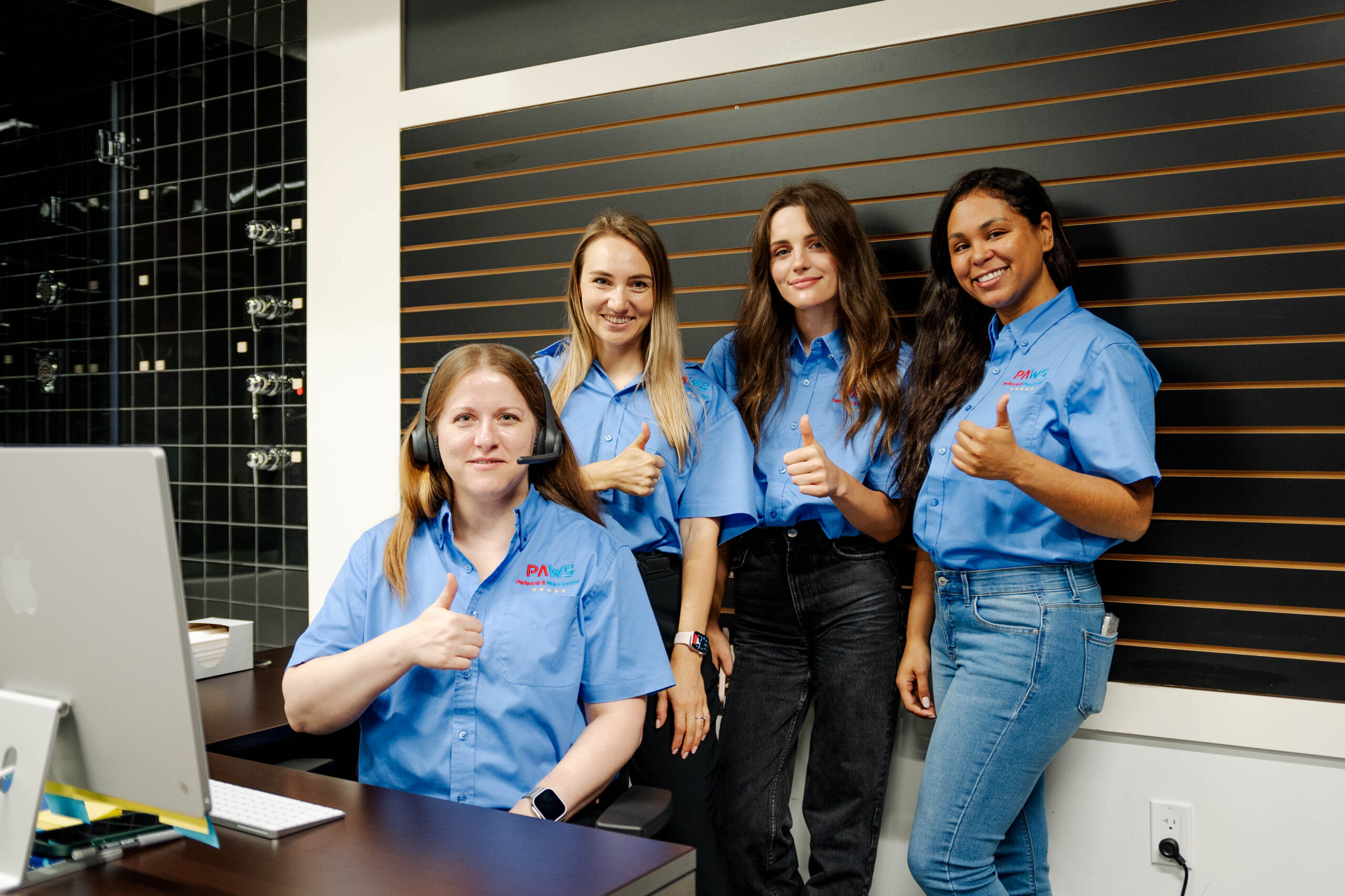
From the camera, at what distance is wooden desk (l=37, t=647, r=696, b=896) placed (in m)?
1.17

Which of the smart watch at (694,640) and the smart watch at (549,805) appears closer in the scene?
the smart watch at (549,805)

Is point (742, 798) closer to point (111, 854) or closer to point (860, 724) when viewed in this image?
point (860, 724)

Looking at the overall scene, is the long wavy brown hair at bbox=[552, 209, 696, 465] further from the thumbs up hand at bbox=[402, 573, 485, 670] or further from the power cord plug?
the power cord plug

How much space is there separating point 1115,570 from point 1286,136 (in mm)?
1154

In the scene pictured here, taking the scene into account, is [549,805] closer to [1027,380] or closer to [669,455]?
[669,455]

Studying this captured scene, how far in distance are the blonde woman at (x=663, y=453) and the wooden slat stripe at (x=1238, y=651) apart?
3.51 feet

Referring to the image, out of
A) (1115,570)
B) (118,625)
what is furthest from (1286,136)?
(118,625)

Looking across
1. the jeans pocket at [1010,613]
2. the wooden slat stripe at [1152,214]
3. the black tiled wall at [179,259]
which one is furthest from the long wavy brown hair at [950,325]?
the black tiled wall at [179,259]

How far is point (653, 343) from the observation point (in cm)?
252

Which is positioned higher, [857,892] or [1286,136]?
[1286,136]

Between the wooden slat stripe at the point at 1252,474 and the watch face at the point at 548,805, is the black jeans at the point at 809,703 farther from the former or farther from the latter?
the watch face at the point at 548,805

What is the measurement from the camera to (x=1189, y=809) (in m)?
2.41

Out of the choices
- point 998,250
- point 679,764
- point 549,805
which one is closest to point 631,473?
point 679,764

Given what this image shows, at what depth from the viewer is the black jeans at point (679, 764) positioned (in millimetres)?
2412
